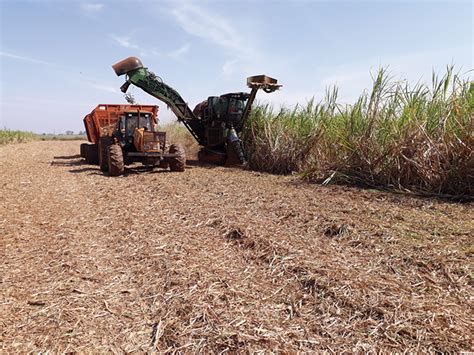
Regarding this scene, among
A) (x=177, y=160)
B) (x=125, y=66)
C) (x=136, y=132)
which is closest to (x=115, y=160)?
(x=136, y=132)

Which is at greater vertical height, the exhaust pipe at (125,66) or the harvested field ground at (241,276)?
the exhaust pipe at (125,66)

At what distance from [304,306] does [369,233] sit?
1.56m

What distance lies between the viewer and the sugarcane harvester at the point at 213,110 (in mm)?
10023

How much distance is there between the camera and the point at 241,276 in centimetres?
266

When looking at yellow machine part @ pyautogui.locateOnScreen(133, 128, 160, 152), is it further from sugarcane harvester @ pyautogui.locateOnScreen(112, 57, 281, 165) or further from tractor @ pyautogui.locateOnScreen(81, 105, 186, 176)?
sugarcane harvester @ pyautogui.locateOnScreen(112, 57, 281, 165)

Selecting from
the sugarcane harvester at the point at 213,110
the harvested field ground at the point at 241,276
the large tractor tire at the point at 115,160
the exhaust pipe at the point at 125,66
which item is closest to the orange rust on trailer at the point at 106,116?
the sugarcane harvester at the point at 213,110

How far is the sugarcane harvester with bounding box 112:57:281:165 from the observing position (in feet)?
32.9

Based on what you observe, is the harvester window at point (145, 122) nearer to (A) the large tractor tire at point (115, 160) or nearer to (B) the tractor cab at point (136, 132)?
(B) the tractor cab at point (136, 132)

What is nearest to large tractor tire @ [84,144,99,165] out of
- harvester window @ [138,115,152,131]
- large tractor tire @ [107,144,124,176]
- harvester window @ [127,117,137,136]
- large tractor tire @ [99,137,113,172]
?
large tractor tire @ [99,137,113,172]

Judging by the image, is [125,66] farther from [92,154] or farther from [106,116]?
[92,154]

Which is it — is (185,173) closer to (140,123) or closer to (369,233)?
(140,123)

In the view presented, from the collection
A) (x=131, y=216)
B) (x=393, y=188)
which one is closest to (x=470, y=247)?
(x=393, y=188)

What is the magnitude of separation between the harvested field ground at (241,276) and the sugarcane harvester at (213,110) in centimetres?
576

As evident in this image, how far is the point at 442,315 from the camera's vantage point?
6.57 ft
